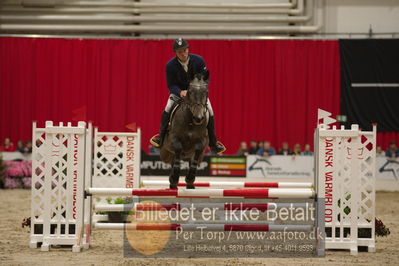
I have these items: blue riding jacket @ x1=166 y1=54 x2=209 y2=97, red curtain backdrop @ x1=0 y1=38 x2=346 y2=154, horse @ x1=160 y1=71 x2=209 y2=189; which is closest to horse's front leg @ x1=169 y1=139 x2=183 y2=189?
horse @ x1=160 y1=71 x2=209 y2=189

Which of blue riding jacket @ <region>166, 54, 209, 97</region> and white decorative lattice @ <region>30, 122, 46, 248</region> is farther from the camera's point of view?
white decorative lattice @ <region>30, 122, 46, 248</region>

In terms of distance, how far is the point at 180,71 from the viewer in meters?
6.27

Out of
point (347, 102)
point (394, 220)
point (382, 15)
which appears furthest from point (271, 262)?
point (382, 15)

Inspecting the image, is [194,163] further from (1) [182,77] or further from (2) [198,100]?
(1) [182,77]

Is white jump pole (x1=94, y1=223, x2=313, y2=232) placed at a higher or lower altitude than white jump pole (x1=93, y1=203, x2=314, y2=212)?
lower

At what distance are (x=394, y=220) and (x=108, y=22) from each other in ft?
34.0

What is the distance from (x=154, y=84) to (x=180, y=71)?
10.8 metres

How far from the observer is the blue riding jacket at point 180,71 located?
620 centimetres

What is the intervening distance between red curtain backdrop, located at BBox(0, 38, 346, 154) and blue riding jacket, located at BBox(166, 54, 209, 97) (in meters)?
10.3

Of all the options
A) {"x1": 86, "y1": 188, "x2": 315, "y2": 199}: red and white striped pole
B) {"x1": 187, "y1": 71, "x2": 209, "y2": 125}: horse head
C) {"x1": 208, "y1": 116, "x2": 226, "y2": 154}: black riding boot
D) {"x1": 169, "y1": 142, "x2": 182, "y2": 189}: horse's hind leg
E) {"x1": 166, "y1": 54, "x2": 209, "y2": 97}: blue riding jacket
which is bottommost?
{"x1": 86, "y1": 188, "x2": 315, "y2": 199}: red and white striped pole

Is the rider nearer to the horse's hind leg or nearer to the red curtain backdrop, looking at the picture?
the horse's hind leg

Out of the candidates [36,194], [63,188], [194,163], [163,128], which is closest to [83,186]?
[63,188]

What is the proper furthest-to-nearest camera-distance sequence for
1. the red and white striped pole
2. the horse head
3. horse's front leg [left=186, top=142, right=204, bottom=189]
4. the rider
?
1. the rider
2. horse's front leg [left=186, top=142, right=204, bottom=189]
3. the red and white striped pole
4. the horse head

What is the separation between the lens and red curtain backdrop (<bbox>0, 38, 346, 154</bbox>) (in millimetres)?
16625
